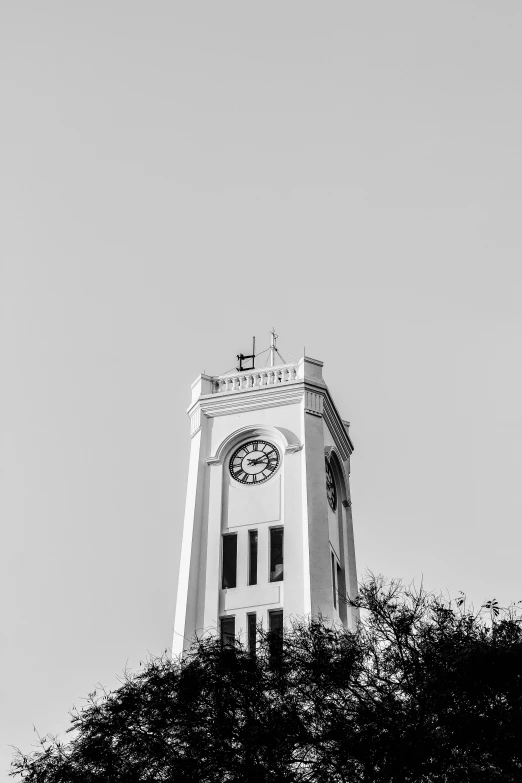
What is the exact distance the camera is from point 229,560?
37844 millimetres

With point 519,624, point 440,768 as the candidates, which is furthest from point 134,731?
point 519,624

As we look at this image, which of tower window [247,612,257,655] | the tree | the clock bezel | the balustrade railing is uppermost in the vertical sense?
the balustrade railing

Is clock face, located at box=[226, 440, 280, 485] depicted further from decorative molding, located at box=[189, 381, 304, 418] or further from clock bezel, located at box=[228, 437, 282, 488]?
decorative molding, located at box=[189, 381, 304, 418]

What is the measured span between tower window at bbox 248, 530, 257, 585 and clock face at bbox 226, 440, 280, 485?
2.06 metres

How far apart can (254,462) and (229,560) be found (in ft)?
12.4

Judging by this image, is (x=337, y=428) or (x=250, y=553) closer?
(x=250, y=553)

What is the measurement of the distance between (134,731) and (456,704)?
19.4ft

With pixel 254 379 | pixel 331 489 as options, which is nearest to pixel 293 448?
pixel 331 489

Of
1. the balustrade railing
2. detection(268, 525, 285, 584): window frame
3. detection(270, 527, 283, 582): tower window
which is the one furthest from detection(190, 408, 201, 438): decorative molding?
detection(270, 527, 283, 582): tower window

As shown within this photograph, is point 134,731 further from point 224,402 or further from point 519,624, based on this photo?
point 224,402

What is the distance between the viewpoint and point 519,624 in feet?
70.9

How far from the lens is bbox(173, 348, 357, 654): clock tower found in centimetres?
3638

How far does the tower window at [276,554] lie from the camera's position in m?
37.0

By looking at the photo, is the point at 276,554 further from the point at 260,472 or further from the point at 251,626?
the point at 260,472
